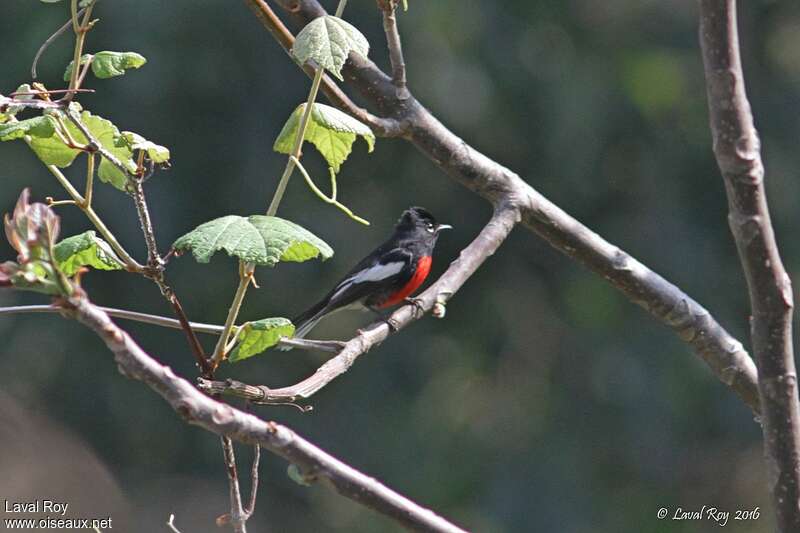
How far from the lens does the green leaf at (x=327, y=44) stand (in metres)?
2.12

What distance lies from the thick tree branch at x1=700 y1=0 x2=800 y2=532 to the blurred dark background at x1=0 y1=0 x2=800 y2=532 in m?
7.25

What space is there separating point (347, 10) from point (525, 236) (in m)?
2.85

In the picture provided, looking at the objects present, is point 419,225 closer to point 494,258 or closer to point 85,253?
point 85,253

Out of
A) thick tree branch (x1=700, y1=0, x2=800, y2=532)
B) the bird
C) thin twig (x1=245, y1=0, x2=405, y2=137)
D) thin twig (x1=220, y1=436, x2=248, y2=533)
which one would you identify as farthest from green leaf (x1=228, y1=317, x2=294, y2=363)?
the bird

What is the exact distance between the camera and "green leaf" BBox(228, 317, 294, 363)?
205 cm

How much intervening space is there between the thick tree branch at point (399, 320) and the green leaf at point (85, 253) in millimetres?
363

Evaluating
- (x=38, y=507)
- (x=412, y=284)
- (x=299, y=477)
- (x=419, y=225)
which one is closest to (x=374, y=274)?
(x=412, y=284)

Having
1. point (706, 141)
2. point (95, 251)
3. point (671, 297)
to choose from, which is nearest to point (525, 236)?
point (706, 141)

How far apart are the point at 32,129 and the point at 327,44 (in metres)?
0.58

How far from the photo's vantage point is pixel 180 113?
31.6 ft

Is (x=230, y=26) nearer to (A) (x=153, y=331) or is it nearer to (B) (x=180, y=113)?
(B) (x=180, y=113)

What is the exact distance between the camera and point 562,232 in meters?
3.13

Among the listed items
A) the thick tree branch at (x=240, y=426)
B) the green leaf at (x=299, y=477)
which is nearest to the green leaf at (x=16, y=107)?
the thick tree branch at (x=240, y=426)

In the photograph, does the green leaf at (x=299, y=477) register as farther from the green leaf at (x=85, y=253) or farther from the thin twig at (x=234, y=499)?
the green leaf at (x=85, y=253)
